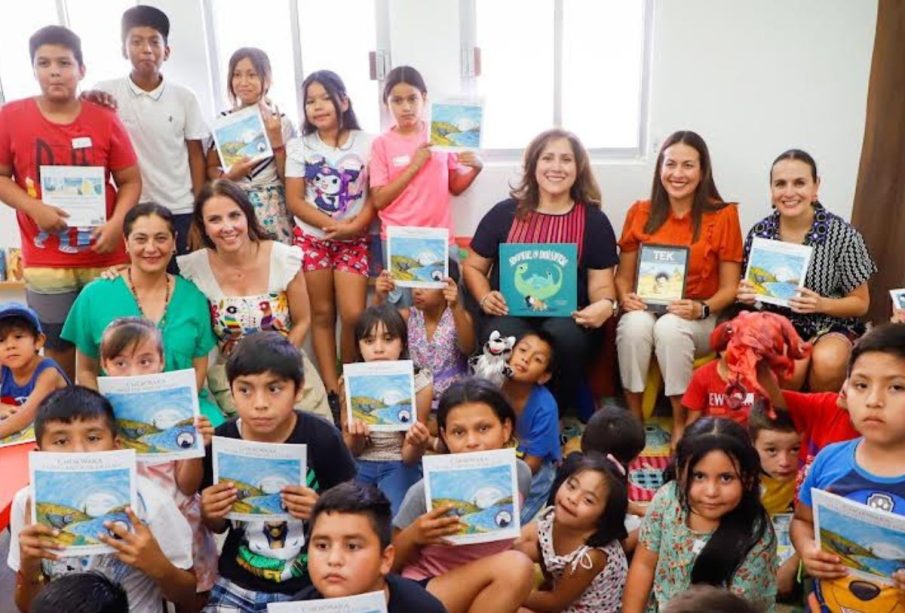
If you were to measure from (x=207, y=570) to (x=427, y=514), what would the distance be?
0.67 meters

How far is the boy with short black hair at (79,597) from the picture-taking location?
153cm

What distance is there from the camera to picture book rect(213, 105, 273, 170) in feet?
11.6

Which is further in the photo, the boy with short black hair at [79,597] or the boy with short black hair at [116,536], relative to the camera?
the boy with short black hair at [116,536]

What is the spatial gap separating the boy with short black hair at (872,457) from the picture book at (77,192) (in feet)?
9.07

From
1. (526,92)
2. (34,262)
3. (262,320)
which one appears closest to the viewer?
(262,320)

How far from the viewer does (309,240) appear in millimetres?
3750

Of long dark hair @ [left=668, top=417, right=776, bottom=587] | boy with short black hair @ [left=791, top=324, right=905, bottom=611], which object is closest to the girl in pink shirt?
long dark hair @ [left=668, top=417, right=776, bottom=587]

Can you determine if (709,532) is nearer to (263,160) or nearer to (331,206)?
(331,206)

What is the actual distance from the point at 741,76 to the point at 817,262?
3.81 ft

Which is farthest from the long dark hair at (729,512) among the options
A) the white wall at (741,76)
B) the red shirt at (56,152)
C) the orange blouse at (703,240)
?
the red shirt at (56,152)

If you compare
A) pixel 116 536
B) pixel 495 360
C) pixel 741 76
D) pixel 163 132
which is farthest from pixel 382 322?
pixel 741 76

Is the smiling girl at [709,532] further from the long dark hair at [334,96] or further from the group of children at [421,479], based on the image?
the long dark hair at [334,96]

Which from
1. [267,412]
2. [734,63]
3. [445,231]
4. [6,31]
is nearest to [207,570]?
[267,412]

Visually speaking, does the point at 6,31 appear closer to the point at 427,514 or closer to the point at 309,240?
the point at 309,240
